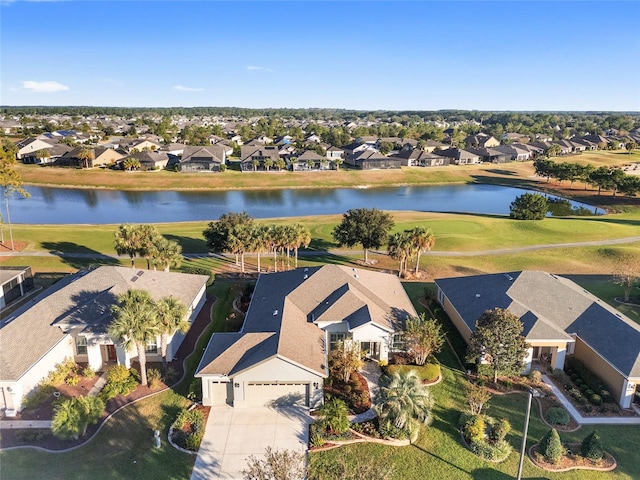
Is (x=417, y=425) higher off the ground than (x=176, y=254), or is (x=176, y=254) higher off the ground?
(x=176, y=254)

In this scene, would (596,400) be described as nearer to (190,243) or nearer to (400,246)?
(400,246)

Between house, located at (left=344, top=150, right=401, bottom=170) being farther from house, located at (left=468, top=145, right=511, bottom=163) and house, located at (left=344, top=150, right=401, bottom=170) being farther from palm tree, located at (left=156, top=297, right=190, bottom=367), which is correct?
palm tree, located at (left=156, top=297, right=190, bottom=367)

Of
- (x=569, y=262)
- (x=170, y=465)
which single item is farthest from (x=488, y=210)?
(x=170, y=465)

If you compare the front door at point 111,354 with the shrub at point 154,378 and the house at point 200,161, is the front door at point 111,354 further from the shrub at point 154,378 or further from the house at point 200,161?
the house at point 200,161

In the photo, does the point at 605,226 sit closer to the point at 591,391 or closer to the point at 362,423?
the point at 591,391

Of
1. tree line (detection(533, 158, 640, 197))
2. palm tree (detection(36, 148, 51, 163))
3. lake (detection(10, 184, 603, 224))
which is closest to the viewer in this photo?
lake (detection(10, 184, 603, 224))

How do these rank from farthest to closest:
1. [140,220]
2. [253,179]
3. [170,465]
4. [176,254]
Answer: [253,179] → [140,220] → [176,254] → [170,465]

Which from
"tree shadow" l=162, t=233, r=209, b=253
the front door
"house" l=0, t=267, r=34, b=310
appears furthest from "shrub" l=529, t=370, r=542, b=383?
"house" l=0, t=267, r=34, b=310

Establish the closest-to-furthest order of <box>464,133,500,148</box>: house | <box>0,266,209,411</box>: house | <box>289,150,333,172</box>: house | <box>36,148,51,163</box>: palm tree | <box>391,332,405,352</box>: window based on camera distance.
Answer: <box>0,266,209,411</box>: house < <box>391,332,405,352</box>: window < <box>36,148,51,163</box>: palm tree < <box>289,150,333,172</box>: house < <box>464,133,500,148</box>: house
